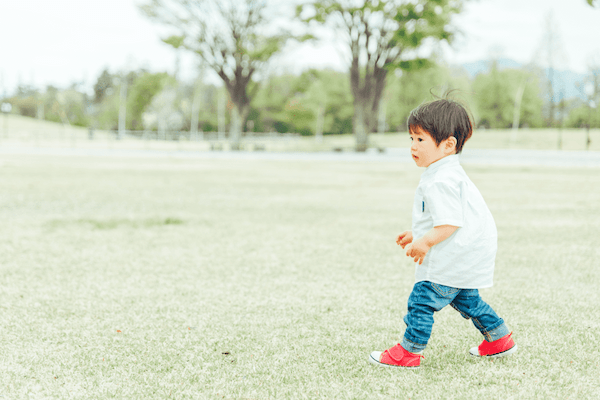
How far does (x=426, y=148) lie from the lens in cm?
225

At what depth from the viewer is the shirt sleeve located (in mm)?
2141

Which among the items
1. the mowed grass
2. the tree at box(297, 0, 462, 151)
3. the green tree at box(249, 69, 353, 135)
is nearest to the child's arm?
the mowed grass

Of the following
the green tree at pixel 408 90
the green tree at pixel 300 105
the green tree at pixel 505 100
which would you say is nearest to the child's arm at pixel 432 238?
the green tree at pixel 408 90

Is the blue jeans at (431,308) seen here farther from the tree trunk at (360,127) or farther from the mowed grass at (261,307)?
the tree trunk at (360,127)

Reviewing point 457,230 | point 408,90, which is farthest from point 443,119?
point 408,90

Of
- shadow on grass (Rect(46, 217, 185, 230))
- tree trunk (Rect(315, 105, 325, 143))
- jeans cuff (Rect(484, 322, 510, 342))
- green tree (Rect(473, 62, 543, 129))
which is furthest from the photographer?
tree trunk (Rect(315, 105, 325, 143))

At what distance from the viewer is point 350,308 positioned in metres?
3.33

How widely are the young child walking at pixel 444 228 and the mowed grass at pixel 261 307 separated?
0.33 m

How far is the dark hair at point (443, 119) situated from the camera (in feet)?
7.19

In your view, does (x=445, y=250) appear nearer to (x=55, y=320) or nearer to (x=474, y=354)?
(x=474, y=354)

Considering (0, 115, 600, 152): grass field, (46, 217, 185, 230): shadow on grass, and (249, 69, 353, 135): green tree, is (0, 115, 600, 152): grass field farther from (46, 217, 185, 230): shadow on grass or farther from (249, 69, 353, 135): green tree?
(46, 217, 185, 230): shadow on grass

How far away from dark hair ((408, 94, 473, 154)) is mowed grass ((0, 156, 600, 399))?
3.42ft

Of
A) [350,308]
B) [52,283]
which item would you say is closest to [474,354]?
[350,308]

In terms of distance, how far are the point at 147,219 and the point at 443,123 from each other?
5361mm
